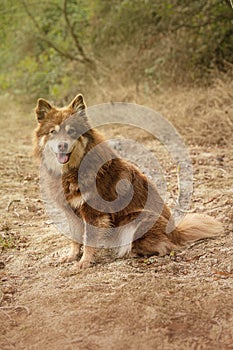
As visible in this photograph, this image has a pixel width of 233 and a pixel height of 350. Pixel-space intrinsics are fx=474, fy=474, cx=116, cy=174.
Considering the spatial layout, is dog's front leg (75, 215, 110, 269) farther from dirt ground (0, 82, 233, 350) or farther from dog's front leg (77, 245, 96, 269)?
dirt ground (0, 82, 233, 350)

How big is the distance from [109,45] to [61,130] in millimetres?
9521

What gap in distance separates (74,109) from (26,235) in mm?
1670

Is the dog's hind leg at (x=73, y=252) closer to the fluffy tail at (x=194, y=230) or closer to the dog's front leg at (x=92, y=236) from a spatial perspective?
the dog's front leg at (x=92, y=236)

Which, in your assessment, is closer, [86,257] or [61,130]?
[86,257]

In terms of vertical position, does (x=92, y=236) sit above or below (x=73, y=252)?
above

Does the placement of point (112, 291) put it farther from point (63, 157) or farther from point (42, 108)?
point (42, 108)

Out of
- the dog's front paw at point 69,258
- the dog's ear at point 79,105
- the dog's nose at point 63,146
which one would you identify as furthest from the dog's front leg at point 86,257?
the dog's ear at point 79,105

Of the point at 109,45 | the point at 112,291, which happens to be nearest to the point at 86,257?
the point at 112,291

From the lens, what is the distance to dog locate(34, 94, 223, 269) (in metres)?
4.69

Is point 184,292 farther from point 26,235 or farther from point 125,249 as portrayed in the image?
point 26,235

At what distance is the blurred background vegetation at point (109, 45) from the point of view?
12031mm

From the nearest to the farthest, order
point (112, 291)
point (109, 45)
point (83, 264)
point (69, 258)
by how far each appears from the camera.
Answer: point (112, 291), point (83, 264), point (69, 258), point (109, 45)

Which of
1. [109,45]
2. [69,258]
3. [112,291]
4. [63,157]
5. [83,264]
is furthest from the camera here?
[109,45]

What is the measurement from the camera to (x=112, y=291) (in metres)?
3.94
